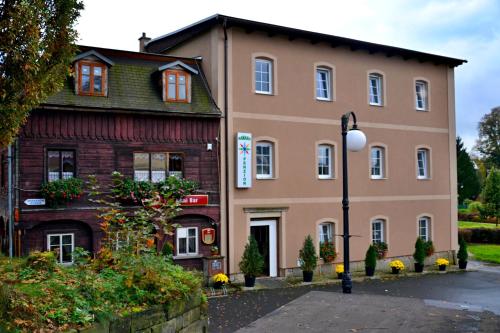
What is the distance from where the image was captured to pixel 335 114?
23500 millimetres

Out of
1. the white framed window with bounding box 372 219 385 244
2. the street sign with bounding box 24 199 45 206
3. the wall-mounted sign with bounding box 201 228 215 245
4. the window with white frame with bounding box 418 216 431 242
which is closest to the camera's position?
the street sign with bounding box 24 199 45 206

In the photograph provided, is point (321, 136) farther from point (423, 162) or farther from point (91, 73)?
point (91, 73)

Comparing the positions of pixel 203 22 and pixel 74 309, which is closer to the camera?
pixel 74 309

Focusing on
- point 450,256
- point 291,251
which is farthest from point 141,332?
point 450,256

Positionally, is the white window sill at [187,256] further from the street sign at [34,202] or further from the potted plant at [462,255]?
the potted plant at [462,255]

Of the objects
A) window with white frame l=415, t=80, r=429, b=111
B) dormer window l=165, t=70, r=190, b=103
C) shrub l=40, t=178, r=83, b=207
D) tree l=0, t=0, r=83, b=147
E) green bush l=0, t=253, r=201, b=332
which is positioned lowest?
green bush l=0, t=253, r=201, b=332

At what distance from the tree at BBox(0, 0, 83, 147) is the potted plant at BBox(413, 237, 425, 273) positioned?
1873 cm

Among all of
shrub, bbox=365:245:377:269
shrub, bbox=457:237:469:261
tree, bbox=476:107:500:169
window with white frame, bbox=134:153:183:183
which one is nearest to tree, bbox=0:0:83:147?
window with white frame, bbox=134:153:183:183

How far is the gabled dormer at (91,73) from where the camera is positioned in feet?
59.9

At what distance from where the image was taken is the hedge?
3709 centimetres

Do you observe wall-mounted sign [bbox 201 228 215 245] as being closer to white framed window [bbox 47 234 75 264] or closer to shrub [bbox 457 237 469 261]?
white framed window [bbox 47 234 75 264]

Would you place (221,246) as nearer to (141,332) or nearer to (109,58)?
(109,58)

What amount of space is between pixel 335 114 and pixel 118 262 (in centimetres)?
1661

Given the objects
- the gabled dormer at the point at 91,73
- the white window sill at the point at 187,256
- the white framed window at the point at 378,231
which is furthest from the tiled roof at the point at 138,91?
the white framed window at the point at 378,231
